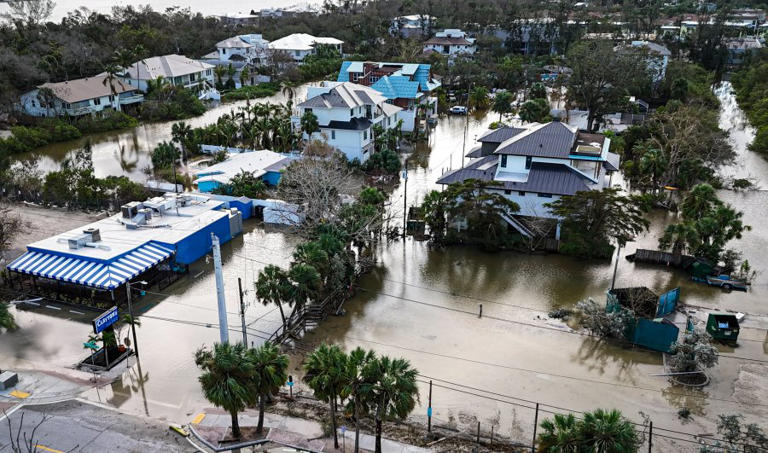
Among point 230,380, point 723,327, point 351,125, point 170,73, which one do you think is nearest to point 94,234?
point 230,380

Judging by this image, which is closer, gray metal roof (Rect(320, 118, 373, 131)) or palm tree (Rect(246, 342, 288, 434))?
palm tree (Rect(246, 342, 288, 434))

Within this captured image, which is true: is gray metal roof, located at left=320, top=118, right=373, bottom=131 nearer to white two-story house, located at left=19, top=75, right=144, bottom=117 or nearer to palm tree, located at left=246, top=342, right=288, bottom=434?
white two-story house, located at left=19, top=75, right=144, bottom=117

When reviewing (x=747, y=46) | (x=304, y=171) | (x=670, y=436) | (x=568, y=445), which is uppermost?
(x=747, y=46)

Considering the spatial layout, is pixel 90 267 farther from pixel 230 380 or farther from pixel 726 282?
pixel 726 282

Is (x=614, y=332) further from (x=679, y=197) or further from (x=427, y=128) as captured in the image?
(x=427, y=128)

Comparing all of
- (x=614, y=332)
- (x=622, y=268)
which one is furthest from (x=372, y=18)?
(x=614, y=332)

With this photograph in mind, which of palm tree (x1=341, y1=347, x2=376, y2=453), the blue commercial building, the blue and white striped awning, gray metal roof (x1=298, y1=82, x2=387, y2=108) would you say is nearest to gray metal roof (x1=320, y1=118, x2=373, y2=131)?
gray metal roof (x1=298, y1=82, x2=387, y2=108)
